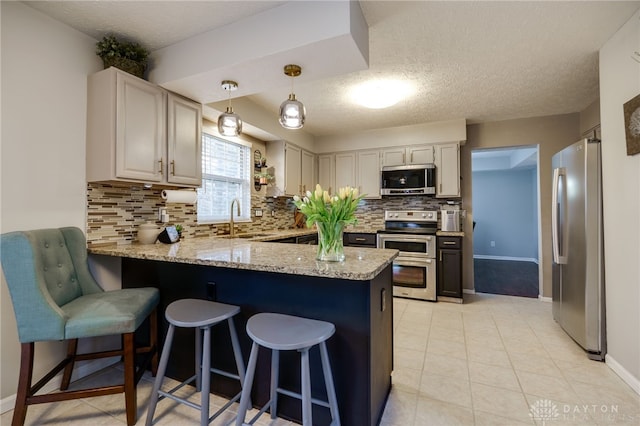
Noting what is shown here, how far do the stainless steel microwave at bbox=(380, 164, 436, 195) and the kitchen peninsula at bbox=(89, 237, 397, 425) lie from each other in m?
2.56

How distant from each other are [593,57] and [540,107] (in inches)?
48.4

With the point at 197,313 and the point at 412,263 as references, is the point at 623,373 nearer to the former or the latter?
the point at 412,263

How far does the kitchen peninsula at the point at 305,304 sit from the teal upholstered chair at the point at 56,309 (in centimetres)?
26

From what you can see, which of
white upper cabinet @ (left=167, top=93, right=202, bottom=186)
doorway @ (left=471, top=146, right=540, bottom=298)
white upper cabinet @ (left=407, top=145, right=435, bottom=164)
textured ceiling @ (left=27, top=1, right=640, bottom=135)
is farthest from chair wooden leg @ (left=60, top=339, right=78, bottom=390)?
doorway @ (left=471, top=146, right=540, bottom=298)

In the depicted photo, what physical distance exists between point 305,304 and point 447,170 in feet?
10.9

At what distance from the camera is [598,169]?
224 cm

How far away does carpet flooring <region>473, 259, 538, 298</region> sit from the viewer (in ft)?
14.4

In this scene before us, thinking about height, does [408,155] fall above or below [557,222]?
above

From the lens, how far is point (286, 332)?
1.30m

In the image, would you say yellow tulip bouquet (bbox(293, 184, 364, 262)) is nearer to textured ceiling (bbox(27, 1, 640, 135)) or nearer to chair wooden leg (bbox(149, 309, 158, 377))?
textured ceiling (bbox(27, 1, 640, 135))

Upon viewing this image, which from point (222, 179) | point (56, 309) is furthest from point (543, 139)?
point (56, 309)

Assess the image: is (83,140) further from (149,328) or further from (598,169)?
(598,169)

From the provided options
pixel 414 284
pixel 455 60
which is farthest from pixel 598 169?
pixel 414 284

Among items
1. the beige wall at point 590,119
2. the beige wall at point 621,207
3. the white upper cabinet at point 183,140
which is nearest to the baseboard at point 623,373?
the beige wall at point 621,207
